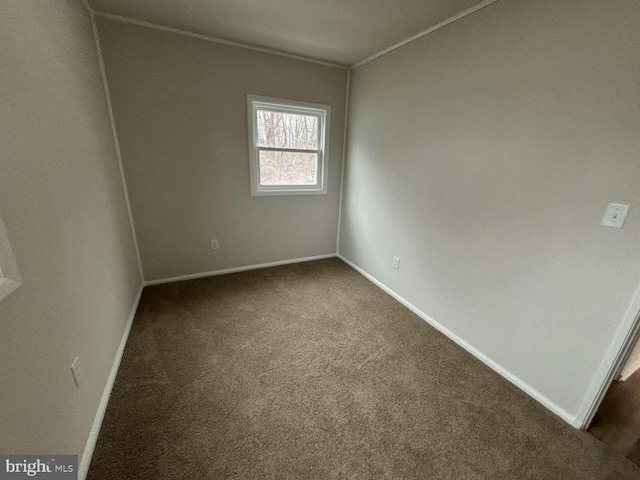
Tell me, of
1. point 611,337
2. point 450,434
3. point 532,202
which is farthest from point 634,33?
point 450,434

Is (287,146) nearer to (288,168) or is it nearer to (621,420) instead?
(288,168)

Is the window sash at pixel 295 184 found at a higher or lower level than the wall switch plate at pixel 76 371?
higher

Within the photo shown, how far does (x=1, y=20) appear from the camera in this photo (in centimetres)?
89

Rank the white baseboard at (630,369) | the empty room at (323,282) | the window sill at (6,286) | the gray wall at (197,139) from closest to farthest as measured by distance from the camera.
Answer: the window sill at (6,286)
the empty room at (323,282)
the white baseboard at (630,369)
the gray wall at (197,139)

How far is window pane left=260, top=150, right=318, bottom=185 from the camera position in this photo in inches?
117

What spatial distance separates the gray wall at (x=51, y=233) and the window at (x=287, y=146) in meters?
1.37

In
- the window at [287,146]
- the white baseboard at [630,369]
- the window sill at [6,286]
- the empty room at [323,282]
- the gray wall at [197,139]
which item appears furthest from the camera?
the window at [287,146]

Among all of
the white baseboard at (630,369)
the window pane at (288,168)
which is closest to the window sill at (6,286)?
the window pane at (288,168)

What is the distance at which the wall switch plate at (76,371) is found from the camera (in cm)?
114

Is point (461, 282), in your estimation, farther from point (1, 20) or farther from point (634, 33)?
point (1, 20)

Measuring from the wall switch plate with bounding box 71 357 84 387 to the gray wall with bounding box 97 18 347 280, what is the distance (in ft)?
5.49

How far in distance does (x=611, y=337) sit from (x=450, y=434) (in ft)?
3.16

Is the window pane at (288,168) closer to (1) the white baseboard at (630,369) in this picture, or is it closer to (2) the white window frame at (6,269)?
(2) the white window frame at (6,269)

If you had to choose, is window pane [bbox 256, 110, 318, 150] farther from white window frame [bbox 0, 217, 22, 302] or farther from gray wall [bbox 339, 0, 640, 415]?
white window frame [bbox 0, 217, 22, 302]
